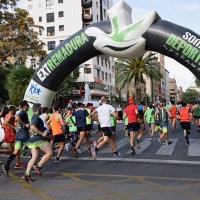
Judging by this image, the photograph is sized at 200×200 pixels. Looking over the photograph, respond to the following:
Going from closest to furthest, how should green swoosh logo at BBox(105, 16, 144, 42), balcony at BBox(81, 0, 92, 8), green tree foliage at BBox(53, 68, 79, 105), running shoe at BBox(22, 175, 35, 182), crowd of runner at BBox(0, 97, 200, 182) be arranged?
running shoe at BBox(22, 175, 35, 182)
crowd of runner at BBox(0, 97, 200, 182)
green swoosh logo at BBox(105, 16, 144, 42)
green tree foliage at BBox(53, 68, 79, 105)
balcony at BBox(81, 0, 92, 8)

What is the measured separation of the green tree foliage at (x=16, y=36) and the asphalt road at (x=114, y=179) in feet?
36.2

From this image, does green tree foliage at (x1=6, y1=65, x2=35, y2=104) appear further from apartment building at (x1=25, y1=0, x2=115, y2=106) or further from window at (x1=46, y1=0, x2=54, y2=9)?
window at (x1=46, y1=0, x2=54, y2=9)

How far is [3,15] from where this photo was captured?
20797 mm

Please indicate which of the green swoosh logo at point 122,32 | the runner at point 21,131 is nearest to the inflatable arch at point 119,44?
the green swoosh logo at point 122,32

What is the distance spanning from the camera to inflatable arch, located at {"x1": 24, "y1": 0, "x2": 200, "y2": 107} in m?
9.18

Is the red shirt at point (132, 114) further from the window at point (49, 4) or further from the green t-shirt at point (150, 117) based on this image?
the window at point (49, 4)

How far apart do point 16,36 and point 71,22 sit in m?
32.8

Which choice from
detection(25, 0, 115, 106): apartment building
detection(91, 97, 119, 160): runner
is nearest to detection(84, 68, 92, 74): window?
detection(25, 0, 115, 106): apartment building

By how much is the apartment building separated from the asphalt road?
40.9 m

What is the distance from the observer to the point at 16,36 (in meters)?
20.4

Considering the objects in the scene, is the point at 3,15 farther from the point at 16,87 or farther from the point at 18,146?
the point at 18,146

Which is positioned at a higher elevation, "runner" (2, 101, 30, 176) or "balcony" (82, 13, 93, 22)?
"balcony" (82, 13, 93, 22)

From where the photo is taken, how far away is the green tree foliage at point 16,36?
1988cm

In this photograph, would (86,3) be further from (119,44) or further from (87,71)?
(119,44)
